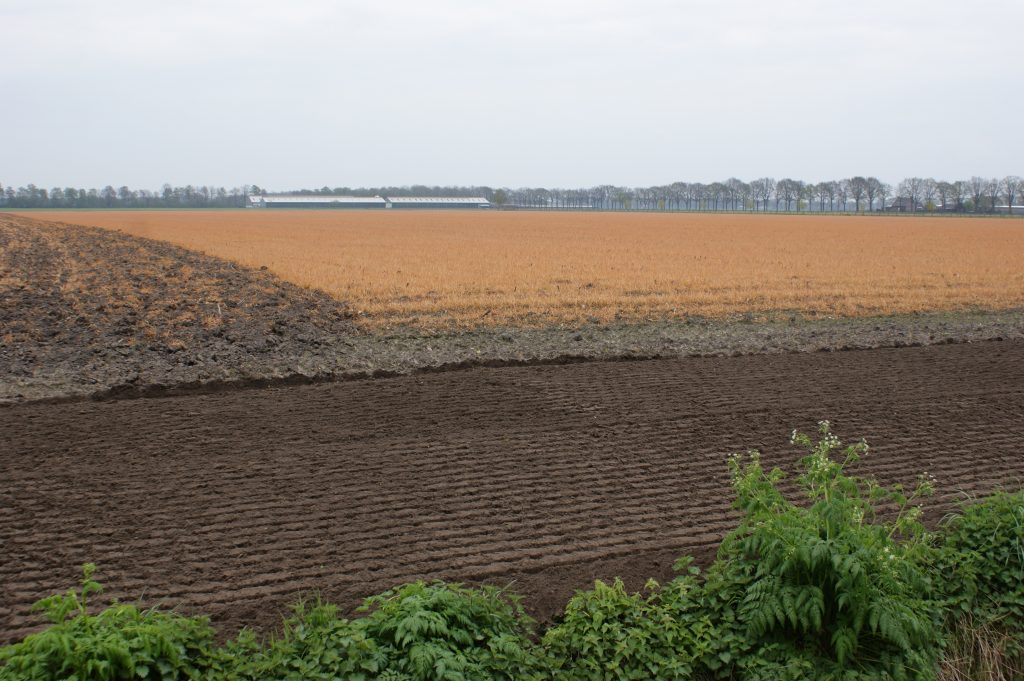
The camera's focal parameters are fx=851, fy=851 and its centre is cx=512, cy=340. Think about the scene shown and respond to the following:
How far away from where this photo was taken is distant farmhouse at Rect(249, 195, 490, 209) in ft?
559

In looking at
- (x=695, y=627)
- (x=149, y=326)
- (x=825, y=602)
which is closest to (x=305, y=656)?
(x=695, y=627)

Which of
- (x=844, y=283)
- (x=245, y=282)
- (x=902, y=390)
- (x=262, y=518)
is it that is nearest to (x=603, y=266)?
(x=844, y=283)

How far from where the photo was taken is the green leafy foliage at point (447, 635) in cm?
454

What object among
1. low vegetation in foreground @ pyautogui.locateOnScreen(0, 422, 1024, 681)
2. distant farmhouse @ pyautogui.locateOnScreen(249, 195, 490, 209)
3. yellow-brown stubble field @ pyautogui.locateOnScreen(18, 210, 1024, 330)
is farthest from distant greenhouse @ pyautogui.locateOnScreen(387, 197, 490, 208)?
low vegetation in foreground @ pyautogui.locateOnScreen(0, 422, 1024, 681)

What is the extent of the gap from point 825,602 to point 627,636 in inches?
47.2

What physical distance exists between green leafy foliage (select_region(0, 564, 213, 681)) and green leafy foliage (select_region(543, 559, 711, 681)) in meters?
2.03

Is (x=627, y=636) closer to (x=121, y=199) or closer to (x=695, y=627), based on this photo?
(x=695, y=627)

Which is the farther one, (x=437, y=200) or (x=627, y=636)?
(x=437, y=200)

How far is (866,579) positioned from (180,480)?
5.55m

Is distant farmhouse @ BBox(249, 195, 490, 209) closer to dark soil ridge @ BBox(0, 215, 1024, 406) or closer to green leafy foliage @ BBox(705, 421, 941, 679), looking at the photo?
dark soil ridge @ BBox(0, 215, 1024, 406)

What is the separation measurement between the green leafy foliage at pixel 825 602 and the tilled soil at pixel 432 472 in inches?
31.8


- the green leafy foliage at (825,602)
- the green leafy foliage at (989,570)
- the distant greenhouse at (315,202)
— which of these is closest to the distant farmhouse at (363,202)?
the distant greenhouse at (315,202)

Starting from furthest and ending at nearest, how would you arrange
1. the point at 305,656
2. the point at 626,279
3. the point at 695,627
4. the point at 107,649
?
1. the point at 626,279
2. the point at 695,627
3. the point at 305,656
4. the point at 107,649

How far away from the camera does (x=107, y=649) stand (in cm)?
415
